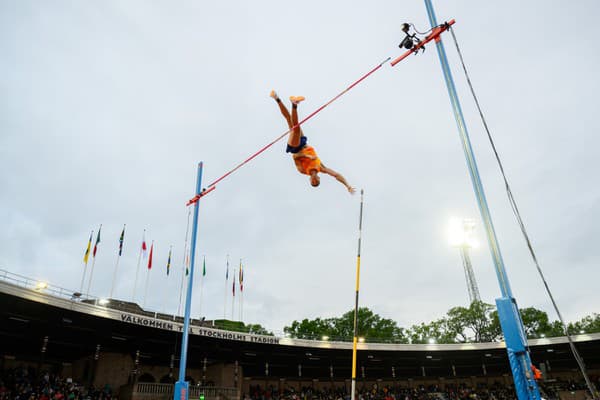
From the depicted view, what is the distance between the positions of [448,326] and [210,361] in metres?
34.2

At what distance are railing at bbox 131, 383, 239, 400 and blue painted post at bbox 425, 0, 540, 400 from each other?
18920 millimetres

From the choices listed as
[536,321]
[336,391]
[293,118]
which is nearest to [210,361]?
[336,391]

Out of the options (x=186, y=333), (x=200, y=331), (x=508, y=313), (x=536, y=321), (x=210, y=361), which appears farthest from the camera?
(x=536, y=321)

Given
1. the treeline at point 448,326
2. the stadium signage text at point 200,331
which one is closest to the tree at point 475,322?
the treeline at point 448,326

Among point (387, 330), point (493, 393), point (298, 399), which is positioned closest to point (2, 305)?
point (298, 399)

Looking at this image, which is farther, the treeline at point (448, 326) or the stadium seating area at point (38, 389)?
the treeline at point (448, 326)

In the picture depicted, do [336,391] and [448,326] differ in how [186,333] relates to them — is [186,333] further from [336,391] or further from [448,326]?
[448,326]

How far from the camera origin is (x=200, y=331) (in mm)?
18469

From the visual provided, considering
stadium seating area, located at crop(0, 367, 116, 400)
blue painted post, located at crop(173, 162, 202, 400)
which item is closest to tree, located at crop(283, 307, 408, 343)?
stadium seating area, located at crop(0, 367, 116, 400)

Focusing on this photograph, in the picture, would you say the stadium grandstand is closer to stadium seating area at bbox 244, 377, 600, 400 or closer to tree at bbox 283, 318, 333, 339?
stadium seating area at bbox 244, 377, 600, 400

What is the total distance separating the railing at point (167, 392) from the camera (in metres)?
18.5

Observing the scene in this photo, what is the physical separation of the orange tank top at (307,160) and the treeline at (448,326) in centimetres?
4119

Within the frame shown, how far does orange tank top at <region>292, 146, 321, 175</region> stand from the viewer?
290 inches

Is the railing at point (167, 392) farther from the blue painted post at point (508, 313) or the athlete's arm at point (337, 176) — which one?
the blue painted post at point (508, 313)
